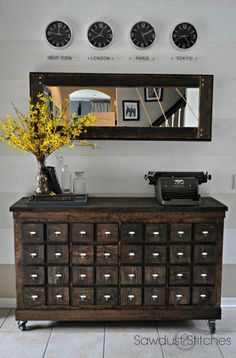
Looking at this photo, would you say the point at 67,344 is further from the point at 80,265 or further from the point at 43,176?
the point at 43,176

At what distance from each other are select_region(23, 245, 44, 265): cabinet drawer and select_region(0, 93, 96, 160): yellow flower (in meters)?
0.69

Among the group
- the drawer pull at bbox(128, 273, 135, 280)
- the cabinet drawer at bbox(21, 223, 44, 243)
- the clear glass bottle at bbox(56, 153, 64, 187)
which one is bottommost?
the drawer pull at bbox(128, 273, 135, 280)

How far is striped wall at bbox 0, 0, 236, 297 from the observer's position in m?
2.75

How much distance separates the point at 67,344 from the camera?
245cm

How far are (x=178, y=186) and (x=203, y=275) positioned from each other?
0.71 meters

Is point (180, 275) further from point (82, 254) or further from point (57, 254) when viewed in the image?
point (57, 254)

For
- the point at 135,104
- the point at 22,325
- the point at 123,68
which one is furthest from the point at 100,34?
the point at 22,325

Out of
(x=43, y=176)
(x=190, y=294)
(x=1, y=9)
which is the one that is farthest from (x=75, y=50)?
(x=190, y=294)

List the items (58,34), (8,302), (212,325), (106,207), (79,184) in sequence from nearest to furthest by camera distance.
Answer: (106,207), (212,325), (58,34), (79,184), (8,302)

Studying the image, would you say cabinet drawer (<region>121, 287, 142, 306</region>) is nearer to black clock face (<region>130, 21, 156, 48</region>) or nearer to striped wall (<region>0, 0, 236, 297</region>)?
striped wall (<region>0, 0, 236, 297</region>)

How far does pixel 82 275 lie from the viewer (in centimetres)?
255

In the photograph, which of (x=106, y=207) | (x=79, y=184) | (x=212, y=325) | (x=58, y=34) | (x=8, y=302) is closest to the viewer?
(x=106, y=207)

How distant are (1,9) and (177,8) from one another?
1451mm

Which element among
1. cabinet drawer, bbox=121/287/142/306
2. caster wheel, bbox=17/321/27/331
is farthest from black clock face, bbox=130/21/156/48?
caster wheel, bbox=17/321/27/331
